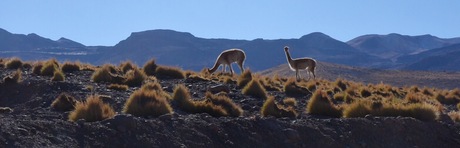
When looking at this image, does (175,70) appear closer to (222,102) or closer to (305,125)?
(222,102)

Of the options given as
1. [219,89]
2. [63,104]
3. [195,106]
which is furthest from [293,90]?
[63,104]

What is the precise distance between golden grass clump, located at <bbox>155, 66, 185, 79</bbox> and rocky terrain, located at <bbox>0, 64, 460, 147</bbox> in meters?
5.04

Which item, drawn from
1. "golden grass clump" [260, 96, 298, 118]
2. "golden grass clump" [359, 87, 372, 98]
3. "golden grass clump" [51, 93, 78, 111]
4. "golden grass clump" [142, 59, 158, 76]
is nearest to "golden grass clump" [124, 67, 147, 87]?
"golden grass clump" [142, 59, 158, 76]

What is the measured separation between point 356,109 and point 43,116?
679 cm

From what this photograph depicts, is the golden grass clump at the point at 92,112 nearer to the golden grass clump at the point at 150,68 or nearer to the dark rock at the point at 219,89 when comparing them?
the dark rock at the point at 219,89

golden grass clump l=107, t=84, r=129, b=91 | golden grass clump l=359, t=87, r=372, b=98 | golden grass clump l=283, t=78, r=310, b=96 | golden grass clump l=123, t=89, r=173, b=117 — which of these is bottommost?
golden grass clump l=359, t=87, r=372, b=98

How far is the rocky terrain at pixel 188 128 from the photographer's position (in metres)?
10.5

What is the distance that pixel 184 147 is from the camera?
11.3 metres

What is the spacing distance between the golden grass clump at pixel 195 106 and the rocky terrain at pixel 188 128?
1.17 feet

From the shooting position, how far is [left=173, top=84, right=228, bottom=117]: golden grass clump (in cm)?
1450

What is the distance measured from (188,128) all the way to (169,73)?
469 inches

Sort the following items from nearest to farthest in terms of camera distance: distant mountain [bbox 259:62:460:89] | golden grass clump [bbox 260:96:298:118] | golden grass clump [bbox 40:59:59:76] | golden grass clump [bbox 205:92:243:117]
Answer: golden grass clump [bbox 205:92:243:117]
golden grass clump [bbox 260:96:298:118]
golden grass clump [bbox 40:59:59:76]
distant mountain [bbox 259:62:460:89]

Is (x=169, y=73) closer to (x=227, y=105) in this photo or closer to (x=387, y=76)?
(x=227, y=105)

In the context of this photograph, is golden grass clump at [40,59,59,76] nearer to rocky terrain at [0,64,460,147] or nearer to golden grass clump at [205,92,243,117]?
rocky terrain at [0,64,460,147]
